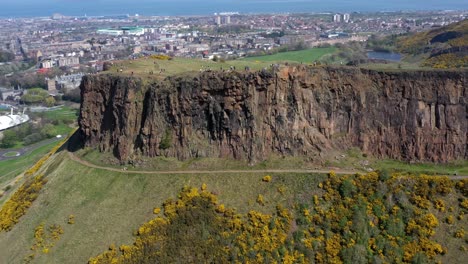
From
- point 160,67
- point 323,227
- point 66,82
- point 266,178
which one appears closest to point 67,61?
point 66,82

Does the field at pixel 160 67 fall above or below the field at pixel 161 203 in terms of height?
above

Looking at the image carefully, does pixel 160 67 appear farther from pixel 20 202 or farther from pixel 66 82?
pixel 66 82

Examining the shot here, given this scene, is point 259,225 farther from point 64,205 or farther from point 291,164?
point 64,205

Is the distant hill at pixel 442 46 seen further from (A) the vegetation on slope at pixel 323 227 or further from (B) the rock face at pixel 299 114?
(A) the vegetation on slope at pixel 323 227

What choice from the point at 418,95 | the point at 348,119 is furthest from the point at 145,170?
the point at 418,95

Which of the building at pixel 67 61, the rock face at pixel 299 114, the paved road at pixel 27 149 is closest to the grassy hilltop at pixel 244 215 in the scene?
the rock face at pixel 299 114

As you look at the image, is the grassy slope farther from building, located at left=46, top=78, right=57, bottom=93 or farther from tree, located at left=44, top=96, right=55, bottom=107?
building, located at left=46, top=78, right=57, bottom=93

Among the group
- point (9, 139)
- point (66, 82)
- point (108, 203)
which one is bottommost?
point (9, 139)
